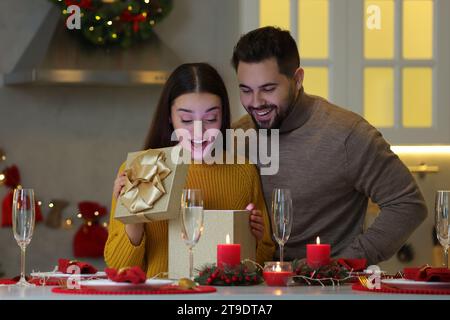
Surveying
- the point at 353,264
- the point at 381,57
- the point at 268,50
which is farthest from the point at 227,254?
the point at 381,57

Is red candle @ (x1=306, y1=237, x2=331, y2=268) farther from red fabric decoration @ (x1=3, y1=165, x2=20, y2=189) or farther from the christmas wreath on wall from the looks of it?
red fabric decoration @ (x1=3, y1=165, x2=20, y2=189)

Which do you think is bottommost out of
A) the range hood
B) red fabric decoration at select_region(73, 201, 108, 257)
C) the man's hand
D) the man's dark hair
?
red fabric decoration at select_region(73, 201, 108, 257)

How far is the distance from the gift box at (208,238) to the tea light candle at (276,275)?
15 cm

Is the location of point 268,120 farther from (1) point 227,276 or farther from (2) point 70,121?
(2) point 70,121

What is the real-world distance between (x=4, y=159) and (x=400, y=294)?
2858 mm

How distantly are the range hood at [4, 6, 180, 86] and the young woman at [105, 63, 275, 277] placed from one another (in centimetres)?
162

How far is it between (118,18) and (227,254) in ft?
7.83

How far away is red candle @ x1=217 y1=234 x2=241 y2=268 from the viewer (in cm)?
208

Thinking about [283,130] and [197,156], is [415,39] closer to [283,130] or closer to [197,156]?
[283,130]

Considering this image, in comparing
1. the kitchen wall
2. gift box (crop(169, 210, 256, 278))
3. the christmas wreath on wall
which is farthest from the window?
gift box (crop(169, 210, 256, 278))

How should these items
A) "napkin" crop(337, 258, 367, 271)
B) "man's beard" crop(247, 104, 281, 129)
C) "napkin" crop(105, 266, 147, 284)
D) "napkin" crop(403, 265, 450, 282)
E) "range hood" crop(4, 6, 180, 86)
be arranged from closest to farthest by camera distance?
"napkin" crop(105, 266, 147, 284) → "napkin" crop(403, 265, 450, 282) → "napkin" crop(337, 258, 367, 271) → "man's beard" crop(247, 104, 281, 129) → "range hood" crop(4, 6, 180, 86)

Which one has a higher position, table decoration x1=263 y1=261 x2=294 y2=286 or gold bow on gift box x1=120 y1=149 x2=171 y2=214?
gold bow on gift box x1=120 y1=149 x2=171 y2=214

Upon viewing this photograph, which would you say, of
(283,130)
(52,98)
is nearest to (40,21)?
(52,98)

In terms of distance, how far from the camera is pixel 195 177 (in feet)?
8.18
